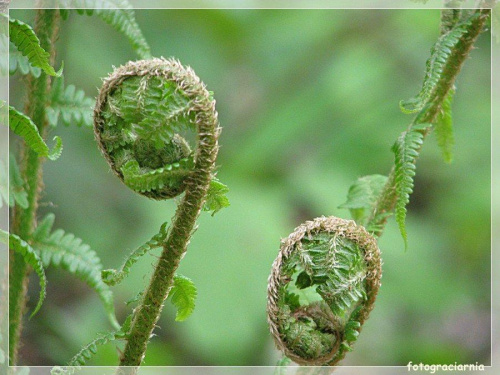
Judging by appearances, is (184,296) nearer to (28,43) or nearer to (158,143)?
(158,143)

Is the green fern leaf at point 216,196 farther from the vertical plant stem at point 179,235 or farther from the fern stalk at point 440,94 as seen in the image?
the fern stalk at point 440,94

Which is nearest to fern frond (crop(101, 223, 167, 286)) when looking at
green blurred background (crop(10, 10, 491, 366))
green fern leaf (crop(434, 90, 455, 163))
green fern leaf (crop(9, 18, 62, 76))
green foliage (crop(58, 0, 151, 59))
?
green fern leaf (crop(9, 18, 62, 76))

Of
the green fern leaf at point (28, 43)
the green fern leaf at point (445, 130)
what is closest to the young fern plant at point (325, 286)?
the green fern leaf at point (445, 130)

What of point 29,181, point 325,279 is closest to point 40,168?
point 29,181

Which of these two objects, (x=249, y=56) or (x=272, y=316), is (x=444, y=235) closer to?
(x=249, y=56)

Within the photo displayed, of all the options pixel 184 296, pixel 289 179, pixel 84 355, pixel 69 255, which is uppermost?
pixel 289 179

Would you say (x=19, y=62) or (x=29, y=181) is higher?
(x=19, y=62)
